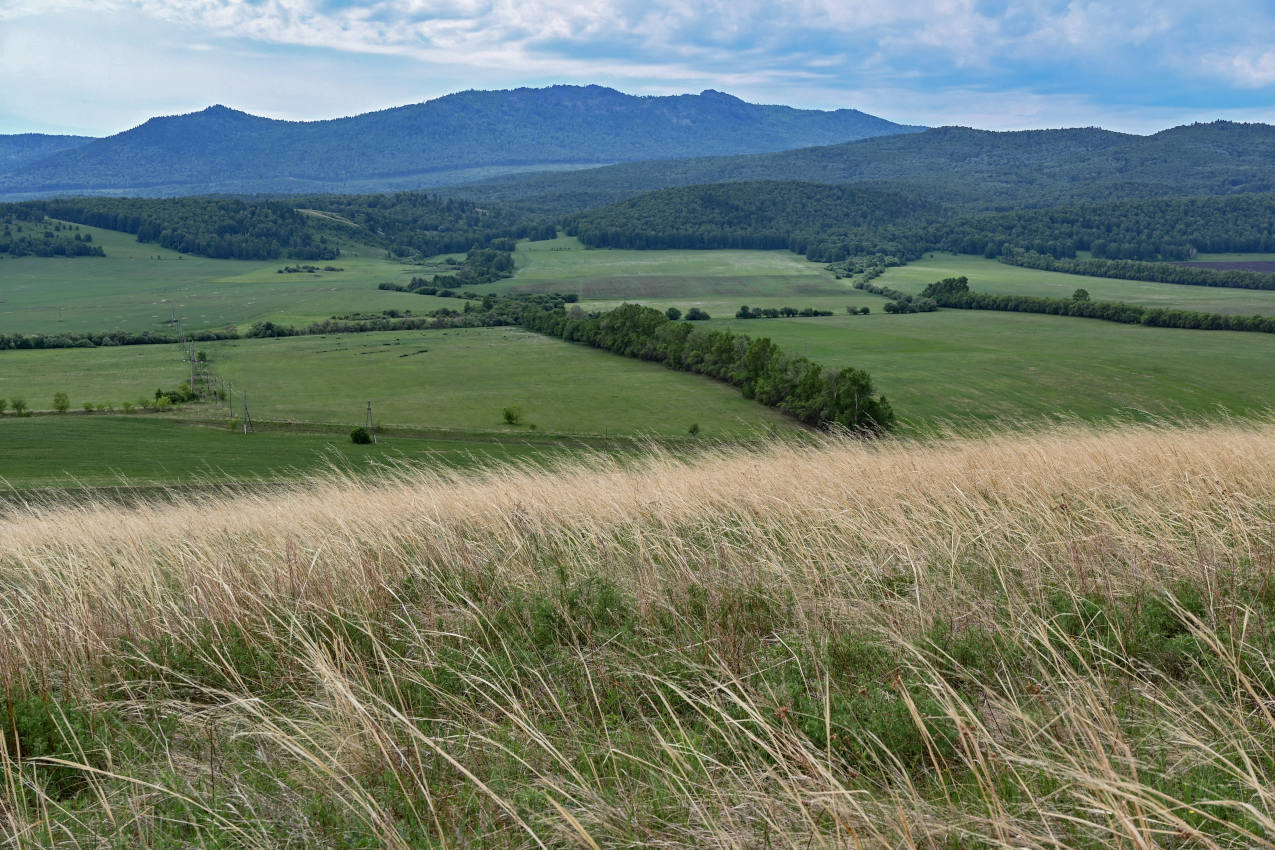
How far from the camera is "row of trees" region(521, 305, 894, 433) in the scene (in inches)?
2606

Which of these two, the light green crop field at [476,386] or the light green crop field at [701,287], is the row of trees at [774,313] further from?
the light green crop field at [476,386]

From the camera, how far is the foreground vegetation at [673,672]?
3.46 meters

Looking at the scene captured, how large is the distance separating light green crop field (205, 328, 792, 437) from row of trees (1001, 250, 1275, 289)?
123m

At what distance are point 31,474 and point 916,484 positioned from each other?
160 feet

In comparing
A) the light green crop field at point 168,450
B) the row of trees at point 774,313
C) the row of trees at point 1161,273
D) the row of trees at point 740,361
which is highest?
the row of trees at point 1161,273

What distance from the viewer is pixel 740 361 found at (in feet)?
287

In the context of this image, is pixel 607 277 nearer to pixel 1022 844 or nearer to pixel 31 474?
pixel 31 474

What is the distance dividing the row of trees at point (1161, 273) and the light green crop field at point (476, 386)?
12337 cm

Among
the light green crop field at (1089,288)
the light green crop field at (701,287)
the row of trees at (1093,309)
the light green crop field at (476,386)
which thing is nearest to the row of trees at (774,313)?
the light green crop field at (701,287)

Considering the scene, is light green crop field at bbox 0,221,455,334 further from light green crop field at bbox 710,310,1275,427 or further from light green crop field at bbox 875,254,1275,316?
light green crop field at bbox 875,254,1275,316

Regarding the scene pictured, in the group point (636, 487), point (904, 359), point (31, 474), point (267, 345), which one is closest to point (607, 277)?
point (267, 345)

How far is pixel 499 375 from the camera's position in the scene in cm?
9669

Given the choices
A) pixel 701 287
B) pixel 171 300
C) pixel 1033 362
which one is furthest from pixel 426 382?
pixel 171 300

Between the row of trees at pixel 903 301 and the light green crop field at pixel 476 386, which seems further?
the row of trees at pixel 903 301
